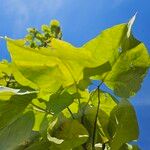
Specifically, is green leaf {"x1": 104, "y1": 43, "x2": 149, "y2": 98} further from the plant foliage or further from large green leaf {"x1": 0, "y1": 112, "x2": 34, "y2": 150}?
large green leaf {"x1": 0, "y1": 112, "x2": 34, "y2": 150}

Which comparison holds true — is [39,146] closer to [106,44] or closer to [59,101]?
[59,101]

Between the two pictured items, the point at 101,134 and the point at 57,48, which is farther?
the point at 101,134

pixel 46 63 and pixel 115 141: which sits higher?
pixel 46 63

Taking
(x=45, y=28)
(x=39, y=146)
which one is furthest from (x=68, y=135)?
(x=45, y=28)

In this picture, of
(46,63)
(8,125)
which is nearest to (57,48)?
(46,63)

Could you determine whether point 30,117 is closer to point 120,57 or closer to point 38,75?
point 38,75

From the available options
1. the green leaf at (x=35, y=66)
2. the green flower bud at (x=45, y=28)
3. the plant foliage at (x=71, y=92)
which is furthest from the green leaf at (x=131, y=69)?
the green flower bud at (x=45, y=28)

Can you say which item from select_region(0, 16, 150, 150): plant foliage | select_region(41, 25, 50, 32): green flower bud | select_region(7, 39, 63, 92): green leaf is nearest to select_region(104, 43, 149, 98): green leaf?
select_region(0, 16, 150, 150): plant foliage
